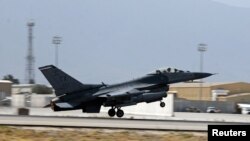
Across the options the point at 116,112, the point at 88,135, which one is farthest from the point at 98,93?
the point at 88,135

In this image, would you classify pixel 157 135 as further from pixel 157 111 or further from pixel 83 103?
pixel 157 111

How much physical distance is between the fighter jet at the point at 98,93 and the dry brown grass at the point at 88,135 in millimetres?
15537

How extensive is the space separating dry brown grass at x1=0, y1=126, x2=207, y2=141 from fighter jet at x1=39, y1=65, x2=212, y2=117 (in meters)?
15.5

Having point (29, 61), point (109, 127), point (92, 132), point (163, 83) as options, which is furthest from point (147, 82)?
point (29, 61)

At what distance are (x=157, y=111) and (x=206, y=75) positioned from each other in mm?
8148

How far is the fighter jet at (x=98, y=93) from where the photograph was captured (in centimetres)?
4162

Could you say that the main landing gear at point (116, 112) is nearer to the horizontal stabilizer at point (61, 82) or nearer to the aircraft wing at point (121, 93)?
the aircraft wing at point (121, 93)

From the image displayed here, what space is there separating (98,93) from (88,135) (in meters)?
19.3

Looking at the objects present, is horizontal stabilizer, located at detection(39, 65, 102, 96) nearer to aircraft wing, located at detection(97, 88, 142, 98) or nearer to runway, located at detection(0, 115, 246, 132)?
aircraft wing, located at detection(97, 88, 142, 98)

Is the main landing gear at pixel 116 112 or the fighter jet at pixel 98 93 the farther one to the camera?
the main landing gear at pixel 116 112

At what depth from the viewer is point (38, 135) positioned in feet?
75.3

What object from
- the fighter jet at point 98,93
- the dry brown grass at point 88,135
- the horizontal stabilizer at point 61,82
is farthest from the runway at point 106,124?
the horizontal stabilizer at point 61,82

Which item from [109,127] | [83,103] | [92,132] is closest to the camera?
[92,132]

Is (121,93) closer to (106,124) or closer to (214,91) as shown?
(106,124)
